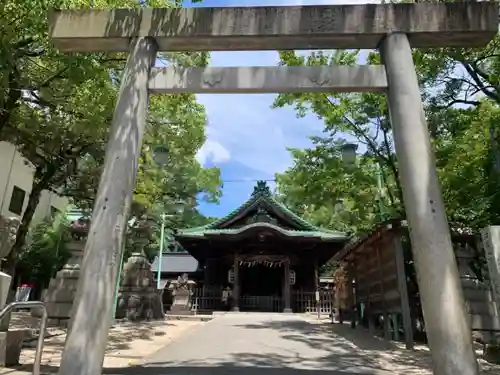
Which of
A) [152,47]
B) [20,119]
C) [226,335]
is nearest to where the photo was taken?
[152,47]

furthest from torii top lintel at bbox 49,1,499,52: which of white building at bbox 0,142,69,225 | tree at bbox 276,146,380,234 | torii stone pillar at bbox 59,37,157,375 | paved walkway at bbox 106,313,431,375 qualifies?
white building at bbox 0,142,69,225

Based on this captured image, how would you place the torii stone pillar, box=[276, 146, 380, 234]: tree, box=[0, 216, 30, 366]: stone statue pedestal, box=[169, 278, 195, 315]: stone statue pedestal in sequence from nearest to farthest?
the torii stone pillar, box=[0, 216, 30, 366]: stone statue pedestal, box=[276, 146, 380, 234]: tree, box=[169, 278, 195, 315]: stone statue pedestal

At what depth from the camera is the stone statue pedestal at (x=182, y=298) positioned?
1988cm

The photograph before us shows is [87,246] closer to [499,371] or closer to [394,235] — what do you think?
[499,371]

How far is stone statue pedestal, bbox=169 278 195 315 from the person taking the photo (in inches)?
782

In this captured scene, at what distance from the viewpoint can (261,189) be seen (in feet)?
85.4

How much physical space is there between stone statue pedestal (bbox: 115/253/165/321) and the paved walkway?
15.5 feet

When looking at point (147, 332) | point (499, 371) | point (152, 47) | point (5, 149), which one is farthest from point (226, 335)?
point (5, 149)

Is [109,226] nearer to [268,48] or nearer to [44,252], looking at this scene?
[268,48]

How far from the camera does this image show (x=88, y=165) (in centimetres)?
1323

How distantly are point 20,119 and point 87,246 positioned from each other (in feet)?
22.2

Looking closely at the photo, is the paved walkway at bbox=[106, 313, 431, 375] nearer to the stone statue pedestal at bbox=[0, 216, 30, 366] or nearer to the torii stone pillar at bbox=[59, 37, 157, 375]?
the stone statue pedestal at bbox=[0, 216, 30, 366]

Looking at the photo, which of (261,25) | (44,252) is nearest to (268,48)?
(261,25)

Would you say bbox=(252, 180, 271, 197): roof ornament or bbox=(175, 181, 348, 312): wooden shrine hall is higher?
bbox=(252, 180, 271, 197): roof ornament
